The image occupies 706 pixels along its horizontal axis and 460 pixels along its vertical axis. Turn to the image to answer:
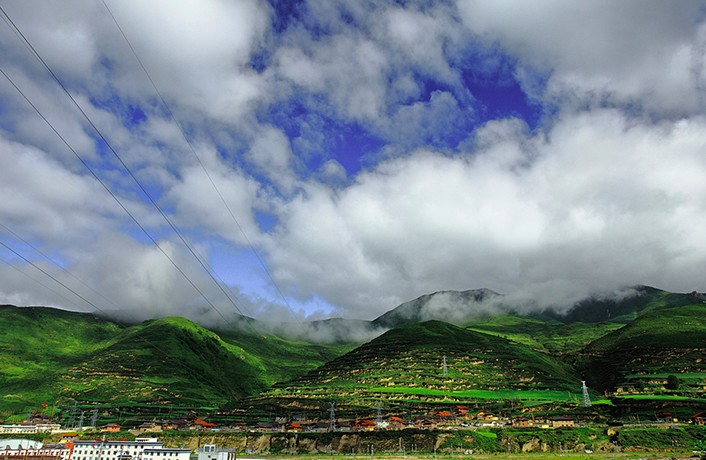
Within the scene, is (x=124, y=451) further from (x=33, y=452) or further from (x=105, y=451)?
(x=33, y=452)

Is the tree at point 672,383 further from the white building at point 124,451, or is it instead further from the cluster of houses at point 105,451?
the white building at point 124,451

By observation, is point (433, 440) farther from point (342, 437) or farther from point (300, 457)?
point (300, 457)

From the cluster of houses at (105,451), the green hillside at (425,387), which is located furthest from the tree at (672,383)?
the cluster of houses at (105,451)

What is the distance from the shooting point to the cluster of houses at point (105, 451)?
88812 mm

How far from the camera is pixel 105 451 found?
323ft

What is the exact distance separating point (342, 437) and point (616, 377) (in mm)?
133139

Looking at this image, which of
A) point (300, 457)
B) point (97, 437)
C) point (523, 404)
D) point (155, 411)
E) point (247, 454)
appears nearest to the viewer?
point (300, 457)

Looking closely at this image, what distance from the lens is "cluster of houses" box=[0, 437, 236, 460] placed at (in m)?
88.8

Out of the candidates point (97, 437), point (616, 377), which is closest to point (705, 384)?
point (616, 377)

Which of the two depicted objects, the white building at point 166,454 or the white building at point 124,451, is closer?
the white building at point 166,454

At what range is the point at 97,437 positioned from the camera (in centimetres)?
12469

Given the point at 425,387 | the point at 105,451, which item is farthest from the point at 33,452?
the point at 425,387

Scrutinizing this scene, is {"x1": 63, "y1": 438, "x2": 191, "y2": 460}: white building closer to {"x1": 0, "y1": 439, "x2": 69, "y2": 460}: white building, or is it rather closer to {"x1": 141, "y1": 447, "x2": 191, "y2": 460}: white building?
{"x1": 141, "y1": 447, "x2": 191, "y2": 460}: white building

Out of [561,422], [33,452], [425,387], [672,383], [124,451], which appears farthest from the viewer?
[425,387]
